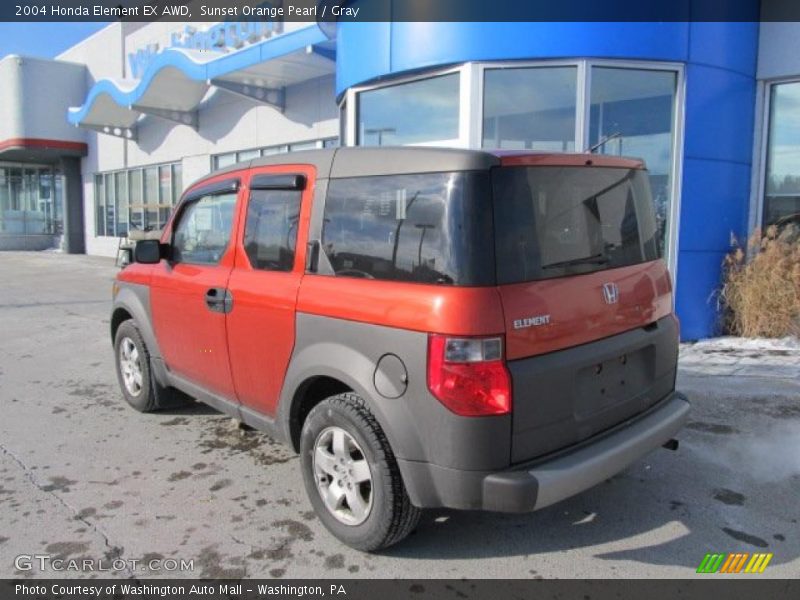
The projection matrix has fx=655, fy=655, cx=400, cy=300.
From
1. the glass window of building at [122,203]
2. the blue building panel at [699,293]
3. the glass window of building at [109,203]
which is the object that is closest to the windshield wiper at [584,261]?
the blue building panel at [699,293]

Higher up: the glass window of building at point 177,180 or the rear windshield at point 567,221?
the glass window of building at point 177,180

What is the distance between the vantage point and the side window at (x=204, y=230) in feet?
13.3

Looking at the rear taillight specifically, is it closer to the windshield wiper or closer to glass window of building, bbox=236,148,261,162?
the windshield wiper

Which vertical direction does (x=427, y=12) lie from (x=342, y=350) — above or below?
above

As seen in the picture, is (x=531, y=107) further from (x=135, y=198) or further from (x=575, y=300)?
(x=135, y=198)

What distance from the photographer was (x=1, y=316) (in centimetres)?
1003

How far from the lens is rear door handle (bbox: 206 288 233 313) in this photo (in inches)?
149

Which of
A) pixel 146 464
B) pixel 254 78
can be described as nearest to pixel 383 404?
pixel 146 464

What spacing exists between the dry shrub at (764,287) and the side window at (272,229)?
234 inches

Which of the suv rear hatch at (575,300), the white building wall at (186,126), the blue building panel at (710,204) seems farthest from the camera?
the white building wall at (186,126)

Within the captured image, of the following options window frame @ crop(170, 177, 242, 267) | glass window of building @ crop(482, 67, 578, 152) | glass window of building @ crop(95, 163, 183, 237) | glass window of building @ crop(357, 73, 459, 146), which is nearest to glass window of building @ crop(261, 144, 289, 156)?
glass window of building @ crop(95, 163, 183, 237)

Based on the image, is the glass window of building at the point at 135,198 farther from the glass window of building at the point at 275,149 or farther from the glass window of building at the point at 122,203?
the glass window of building at the point at 275,149
